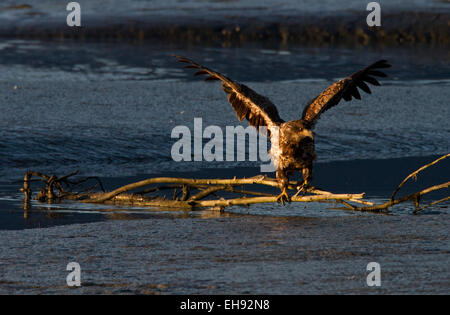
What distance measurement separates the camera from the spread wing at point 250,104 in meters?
8.54

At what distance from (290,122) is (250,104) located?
519 mm

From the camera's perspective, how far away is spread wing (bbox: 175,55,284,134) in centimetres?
854

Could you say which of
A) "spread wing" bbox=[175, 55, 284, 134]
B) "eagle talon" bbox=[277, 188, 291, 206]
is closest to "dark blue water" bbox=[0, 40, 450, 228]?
"eagle talon" bbox=[277, 188, 291, 206]

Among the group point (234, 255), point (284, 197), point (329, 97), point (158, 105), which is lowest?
point (234, 255)

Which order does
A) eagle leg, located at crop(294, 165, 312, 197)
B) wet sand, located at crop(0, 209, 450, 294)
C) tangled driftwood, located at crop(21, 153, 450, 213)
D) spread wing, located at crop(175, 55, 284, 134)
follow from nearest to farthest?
wet sand, located at crop(0, 209, 450, 294)
tangled driftwood, located at crop(21, 153, 450, 213)
eagle leg, located at crop(294, 165, 312, 197)
spread wing, located at crop(175, 55, 284, 134)

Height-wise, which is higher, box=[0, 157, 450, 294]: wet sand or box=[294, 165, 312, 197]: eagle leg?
box=[294, 165, 312, 197]: eagle leg

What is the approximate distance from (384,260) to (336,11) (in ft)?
70.6

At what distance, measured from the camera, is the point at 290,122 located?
27.1 feet

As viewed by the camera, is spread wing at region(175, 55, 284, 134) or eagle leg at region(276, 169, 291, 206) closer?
eagle leg at region(276, 169, 291, 206)

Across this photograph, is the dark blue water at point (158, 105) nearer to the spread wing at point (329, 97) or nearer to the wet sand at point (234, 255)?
the wet sand at point (234, 255)

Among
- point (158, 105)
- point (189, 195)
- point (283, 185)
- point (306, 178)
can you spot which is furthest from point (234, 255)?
point (158, 105)

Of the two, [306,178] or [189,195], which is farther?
[189,195]

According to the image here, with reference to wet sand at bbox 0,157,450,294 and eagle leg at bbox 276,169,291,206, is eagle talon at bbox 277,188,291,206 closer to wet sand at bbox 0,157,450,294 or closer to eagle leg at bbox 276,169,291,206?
eagle leg at bbox 276,169,291,206

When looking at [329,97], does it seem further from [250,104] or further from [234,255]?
[234,255]
